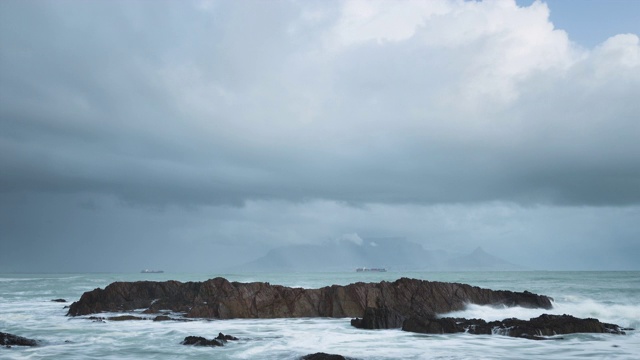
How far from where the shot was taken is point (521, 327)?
2494 centimetres

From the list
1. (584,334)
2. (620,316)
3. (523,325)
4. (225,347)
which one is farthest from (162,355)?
(620,316)

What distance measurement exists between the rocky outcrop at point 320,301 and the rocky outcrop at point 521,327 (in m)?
4.61

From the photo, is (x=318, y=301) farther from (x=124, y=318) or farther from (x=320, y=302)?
(x=124, y=318)

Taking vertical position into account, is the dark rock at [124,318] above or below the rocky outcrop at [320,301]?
below

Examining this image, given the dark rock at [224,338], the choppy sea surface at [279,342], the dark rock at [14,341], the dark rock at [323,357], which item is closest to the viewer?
the dark rock at [323,357]

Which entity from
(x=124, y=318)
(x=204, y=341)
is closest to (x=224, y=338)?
(x=204, y=341)

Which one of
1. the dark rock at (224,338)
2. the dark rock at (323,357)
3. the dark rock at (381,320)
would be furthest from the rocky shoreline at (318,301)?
the dark rock at (323,357)

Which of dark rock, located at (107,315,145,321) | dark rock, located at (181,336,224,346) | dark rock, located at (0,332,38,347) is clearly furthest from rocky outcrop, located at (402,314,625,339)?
dark rock, located at (0,332,38,347)

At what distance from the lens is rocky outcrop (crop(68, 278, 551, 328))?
33.6 metres

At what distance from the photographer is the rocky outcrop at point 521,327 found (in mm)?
24562

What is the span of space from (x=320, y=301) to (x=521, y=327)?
1312 centimetres

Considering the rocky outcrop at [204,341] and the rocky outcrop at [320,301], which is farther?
the rocky outcrop at [320,301]

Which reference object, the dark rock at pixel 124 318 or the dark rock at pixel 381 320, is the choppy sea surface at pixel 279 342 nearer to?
the dark rock at pixel 381 320

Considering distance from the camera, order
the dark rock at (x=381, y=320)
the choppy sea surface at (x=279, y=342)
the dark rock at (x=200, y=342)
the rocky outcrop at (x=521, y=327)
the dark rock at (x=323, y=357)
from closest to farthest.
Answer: the dark rock at (x=323, y=357) < the choppy sea surface at (x=279, y=342) < the dark rock at (x=200, y=342) < the rocky outcrop at (x=521, y=327) < the dark rock at (x=381, y=320)
